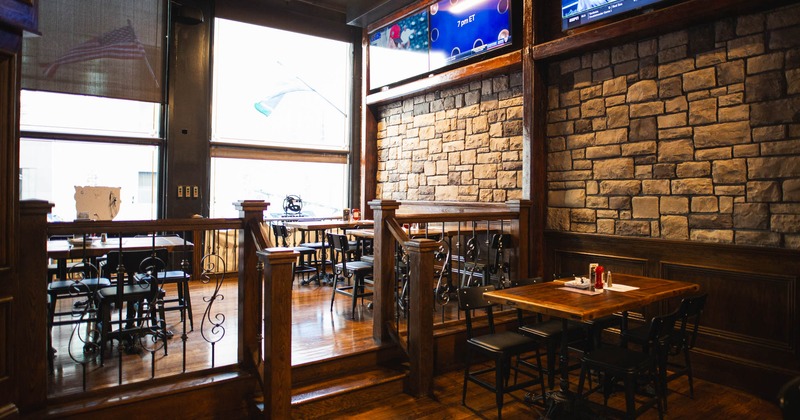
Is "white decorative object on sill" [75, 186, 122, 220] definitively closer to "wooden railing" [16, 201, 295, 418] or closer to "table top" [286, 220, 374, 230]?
"wooden railing" [16, 201, 295, 418]

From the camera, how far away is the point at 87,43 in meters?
5.70

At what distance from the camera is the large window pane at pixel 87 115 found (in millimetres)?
5738

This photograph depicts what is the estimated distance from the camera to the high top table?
2781 mm

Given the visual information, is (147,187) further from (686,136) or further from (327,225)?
(686,136)

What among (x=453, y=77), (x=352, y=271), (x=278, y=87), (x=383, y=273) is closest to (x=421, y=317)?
(x=383, y=273)

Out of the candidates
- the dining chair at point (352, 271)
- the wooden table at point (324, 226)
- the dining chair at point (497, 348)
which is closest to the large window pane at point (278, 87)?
the wooden table at point (324, 226)

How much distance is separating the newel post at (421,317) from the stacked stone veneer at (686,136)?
2070 mm

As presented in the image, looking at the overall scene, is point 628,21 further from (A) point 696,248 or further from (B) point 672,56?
(A) point 696,248

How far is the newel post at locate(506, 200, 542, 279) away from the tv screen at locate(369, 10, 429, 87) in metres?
2.56

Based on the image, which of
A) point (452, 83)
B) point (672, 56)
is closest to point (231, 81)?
point (452, 83)

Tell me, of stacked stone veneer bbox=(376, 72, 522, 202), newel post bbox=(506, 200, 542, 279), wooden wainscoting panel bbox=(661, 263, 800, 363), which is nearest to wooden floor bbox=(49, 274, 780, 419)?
wooden wainscoting panel bbox=(661, 263, 800, 363)

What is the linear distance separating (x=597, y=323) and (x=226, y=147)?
18.4 feet

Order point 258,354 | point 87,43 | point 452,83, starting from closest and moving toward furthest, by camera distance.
Result: point 258,354
point 87,43
point 452,83

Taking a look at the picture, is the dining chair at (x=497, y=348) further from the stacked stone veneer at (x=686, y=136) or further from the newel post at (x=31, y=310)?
the newel post at (x=31, y=310)
